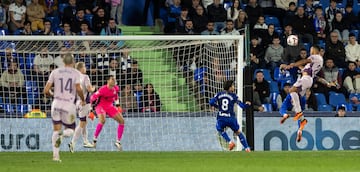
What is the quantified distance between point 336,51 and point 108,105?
7925mm

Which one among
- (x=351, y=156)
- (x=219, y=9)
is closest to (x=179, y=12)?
(x=219, y=9)

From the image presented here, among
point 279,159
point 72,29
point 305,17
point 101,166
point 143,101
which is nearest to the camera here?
A: point 101,166

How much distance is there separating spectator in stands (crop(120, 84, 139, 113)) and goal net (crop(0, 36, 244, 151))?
23 millimetres

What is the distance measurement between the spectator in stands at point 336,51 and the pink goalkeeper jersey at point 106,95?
24.4ft

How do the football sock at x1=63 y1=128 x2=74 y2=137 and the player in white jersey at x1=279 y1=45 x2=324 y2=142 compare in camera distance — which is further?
the player in white jersey at x1=279 y1=45 x2=324 y2=142

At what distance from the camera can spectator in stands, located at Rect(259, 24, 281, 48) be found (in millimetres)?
30484

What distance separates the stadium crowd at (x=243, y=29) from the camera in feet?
90.6

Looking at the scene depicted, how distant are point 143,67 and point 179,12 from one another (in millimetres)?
3856

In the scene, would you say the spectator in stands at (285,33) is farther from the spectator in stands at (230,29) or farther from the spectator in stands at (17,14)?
the spectator in stands at (17,14)

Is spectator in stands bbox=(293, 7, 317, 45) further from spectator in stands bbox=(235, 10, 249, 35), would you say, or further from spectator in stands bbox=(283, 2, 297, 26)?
spectator in stands bbox=(235, 10, 249, 35)

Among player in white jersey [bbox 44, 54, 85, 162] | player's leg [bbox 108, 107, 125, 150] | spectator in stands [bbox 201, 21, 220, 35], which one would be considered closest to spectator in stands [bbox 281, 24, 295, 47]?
spectator in stands [bbox 201, 21, 220, 35]

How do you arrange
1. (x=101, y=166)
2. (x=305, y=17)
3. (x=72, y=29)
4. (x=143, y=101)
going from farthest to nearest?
(x=305, y=17) → (x=72, y=29) → (x=143, y=101) → (x=101, y=166)

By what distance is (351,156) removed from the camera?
22016 millimetres

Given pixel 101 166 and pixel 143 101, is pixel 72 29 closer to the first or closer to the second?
pixel 143 101
